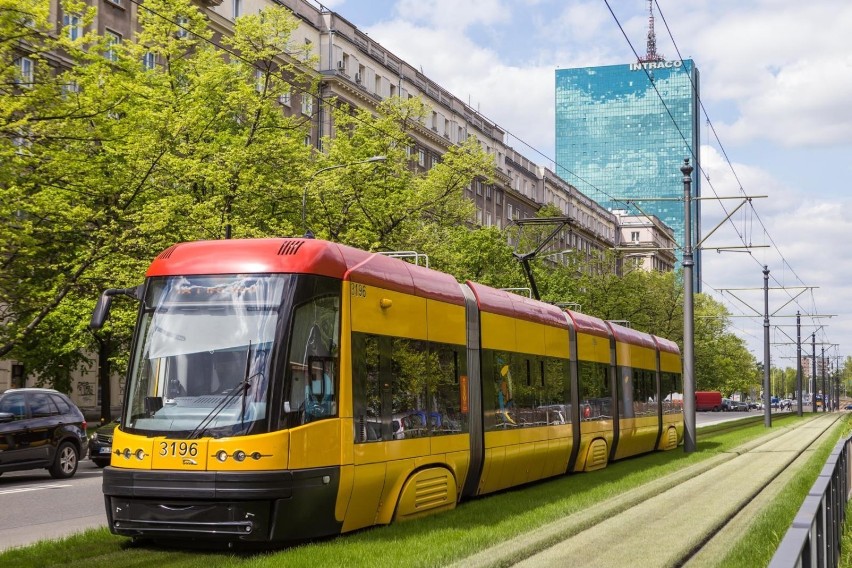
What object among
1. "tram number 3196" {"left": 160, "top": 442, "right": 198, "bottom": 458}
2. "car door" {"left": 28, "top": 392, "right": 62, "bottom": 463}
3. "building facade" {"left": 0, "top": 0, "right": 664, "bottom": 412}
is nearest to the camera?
"tram number 3196" {"left": 160, "top": 442, "right": 198, "bottom": 458}

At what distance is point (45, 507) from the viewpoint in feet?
52.8

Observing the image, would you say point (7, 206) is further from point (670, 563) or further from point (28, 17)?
point (670, 563)

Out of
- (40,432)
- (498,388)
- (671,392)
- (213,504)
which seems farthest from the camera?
(671,392)

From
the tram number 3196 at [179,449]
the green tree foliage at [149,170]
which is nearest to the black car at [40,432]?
the green tree foliage at [149,170]

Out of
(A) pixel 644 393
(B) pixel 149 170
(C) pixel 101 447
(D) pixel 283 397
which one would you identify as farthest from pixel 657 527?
(B) pixel 149 170

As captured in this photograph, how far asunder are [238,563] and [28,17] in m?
12.4

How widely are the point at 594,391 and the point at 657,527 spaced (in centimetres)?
1000

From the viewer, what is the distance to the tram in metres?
10.7

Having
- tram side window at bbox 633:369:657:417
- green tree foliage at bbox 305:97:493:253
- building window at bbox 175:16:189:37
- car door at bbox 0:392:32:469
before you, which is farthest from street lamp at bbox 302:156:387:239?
car door at bbox 0:392:32:469

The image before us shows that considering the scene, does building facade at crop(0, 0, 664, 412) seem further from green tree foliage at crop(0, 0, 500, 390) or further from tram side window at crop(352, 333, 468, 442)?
tram side window at crop(352, 333, 468, 442)

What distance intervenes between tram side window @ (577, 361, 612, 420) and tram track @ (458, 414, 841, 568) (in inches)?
81.5

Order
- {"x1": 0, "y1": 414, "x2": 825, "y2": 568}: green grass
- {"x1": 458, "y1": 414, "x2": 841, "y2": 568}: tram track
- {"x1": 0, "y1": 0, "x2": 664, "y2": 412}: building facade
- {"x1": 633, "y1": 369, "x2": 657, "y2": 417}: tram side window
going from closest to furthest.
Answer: {"x1": 0, "y1": 414, "x2": 825, "y2": 568}: green grass → {"x1": 458, "y1": 414, "x2": 841, "y2": 568}: tram track → {"x1": 633, "y1": 369, "x2": 657, "y2": 417}: tram side window → {"x1": 0, "y1": 0, "x2": 664, "y2": 412}: building facade

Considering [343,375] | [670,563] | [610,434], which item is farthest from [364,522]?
[610,434]

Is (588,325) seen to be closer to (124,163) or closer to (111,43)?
(124,163)
